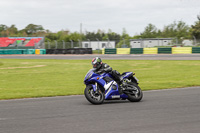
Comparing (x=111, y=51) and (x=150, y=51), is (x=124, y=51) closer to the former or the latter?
(x=111, y=51)

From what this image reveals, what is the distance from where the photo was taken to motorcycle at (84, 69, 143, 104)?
9.12m

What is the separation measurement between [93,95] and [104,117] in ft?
6.88

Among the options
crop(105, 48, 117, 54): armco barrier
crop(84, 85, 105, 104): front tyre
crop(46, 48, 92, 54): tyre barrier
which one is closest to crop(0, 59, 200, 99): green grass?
crop(84, 85, 105, 104): front tyre

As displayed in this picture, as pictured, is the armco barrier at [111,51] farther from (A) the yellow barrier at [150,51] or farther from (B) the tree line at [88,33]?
(B) the tree line at [88,33]

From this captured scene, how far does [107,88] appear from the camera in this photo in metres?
9.26

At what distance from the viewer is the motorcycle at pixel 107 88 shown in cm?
912

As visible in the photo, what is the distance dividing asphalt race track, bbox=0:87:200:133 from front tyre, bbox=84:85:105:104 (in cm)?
27

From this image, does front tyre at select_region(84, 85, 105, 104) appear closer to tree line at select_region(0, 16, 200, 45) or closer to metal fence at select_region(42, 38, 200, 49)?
metal fence at select_region(42, 38, 200, 49)

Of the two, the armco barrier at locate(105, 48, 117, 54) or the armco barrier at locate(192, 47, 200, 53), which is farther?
the armco barrier at locate(105, 48, 117, 54)

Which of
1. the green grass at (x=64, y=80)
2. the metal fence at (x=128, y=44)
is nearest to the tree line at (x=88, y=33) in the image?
the metal fence at (x=128, y=44)

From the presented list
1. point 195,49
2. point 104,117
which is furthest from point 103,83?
point 195,49

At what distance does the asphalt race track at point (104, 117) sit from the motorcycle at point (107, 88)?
316 mm

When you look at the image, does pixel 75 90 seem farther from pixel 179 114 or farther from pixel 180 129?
pixel 180 129

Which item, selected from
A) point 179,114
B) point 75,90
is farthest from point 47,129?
point 75,90
